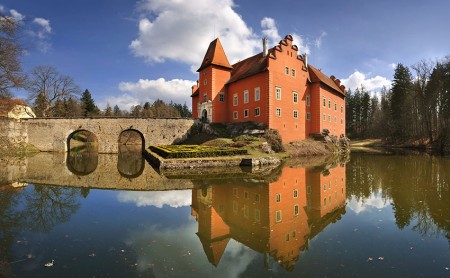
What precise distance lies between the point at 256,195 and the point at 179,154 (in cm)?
1086

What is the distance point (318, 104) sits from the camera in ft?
123

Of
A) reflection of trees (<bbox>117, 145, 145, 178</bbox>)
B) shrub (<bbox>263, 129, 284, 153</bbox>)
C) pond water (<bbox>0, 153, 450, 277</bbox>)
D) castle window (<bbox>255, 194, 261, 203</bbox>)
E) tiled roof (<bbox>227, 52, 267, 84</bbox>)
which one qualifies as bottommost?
pond water (<bbox>0, 153, 450, 277</bbox>)

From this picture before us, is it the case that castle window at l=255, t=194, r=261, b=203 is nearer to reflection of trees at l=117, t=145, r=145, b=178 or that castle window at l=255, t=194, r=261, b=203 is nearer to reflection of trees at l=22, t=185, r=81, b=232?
reflection of trees at l=22, t=185, r=81, b=232

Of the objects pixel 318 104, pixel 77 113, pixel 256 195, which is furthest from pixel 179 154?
pixel 77 113

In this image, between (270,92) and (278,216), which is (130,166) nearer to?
(278,216)

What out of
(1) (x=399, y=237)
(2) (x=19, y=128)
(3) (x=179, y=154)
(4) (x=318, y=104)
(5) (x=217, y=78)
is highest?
(5) (x=217, y=78)

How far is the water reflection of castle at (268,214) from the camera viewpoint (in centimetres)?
615

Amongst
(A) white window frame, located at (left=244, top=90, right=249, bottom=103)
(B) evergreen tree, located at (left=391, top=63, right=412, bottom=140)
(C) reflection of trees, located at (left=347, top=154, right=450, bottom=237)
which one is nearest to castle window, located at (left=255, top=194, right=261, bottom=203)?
(C) reflection of trees, located at (left=347, top=154, right=450, bottom=237)

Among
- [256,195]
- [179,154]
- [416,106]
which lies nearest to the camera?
[256,195]

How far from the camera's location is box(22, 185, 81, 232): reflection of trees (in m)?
7.78

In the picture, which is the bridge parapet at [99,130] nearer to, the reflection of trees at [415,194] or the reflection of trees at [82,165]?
the reflection of trees at [82,165]

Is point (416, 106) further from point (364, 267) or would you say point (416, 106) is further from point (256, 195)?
point (364, 267)

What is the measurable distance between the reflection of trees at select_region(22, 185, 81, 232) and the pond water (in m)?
0.04

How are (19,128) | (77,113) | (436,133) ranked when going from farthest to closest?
1. (77,113)
2. (436,133)
3. (19,128)
